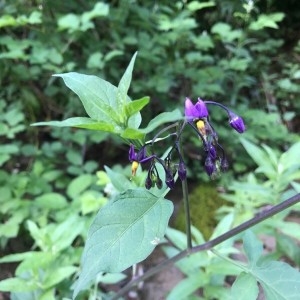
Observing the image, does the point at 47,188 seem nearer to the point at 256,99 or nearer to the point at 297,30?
the point at 256,99

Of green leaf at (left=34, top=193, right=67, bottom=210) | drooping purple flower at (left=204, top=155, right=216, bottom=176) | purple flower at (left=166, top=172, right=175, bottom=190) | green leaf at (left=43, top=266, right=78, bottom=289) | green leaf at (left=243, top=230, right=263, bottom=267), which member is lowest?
green leaf at (left=34, top=193, right=67, bottom=210)

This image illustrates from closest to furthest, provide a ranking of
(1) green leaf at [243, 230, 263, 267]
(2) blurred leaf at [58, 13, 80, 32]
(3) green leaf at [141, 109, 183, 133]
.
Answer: (3) green leaf at [141, 109, 183, 133], (1) green leaf at [243, 230, 263, 267], (2) blurred leaf at [58, 13, 80, 32]

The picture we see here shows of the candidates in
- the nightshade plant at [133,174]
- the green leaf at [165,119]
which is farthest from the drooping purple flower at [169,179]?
the green leaf at [165,119]

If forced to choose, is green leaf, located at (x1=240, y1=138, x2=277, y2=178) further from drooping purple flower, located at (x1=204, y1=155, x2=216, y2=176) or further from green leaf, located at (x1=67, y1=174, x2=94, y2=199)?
drooping purple flower, located at (x1=204, y1=155, x2=216, y2=176)

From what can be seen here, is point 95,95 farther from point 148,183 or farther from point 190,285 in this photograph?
point 190,285

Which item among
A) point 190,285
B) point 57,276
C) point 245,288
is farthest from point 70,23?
point 245,288

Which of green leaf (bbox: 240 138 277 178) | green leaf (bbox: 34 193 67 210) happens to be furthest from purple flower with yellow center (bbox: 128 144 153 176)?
green leaf (bbox: 34 193 67 210)
